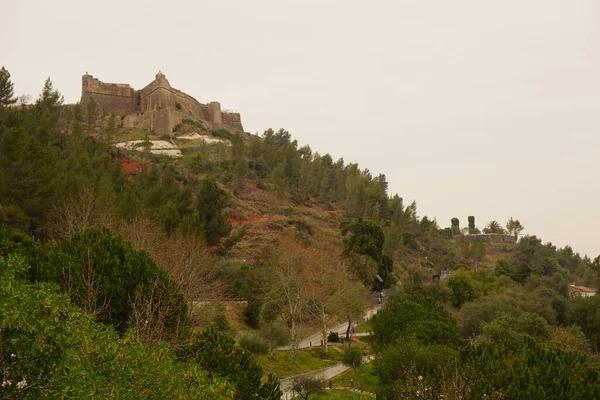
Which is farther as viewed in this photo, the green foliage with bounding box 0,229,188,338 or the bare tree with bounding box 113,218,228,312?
the bare tree with bounding box 113,218,228,312

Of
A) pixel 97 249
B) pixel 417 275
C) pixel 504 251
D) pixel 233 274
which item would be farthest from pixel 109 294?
pixel 504 251

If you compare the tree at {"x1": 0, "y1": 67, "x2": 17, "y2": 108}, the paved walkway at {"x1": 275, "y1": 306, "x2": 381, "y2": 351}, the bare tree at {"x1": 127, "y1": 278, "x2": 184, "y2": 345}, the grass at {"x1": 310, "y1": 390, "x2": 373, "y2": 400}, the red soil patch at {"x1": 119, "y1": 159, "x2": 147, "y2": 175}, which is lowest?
the paved walkway at {"x1": 275, "y1": 306, "x2": 381, "y2": 351}

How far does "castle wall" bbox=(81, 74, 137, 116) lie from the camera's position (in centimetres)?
10400

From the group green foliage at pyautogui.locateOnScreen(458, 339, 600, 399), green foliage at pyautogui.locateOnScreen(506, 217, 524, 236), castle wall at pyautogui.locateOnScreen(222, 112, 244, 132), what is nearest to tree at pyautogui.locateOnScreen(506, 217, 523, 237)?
green foliage at pyautogui.locateOnScreen(506, 217, 524, 236)

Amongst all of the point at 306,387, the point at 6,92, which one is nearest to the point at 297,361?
the point at 306,387

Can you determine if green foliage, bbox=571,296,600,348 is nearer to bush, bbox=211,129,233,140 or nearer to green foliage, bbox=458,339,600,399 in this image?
green foliage, bbox=458,339,600,399

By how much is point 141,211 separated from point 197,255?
671cm

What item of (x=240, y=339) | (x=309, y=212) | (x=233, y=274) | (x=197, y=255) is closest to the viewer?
(x=240, y=339)

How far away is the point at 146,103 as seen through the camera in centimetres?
10844

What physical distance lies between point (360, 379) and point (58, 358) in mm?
23998

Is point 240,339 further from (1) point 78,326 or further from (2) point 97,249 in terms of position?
(1) point 78,326

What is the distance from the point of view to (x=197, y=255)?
3164 cm

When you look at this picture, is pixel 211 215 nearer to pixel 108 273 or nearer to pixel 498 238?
pixel 108 273

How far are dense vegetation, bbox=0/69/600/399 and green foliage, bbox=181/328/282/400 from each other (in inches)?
1.4
